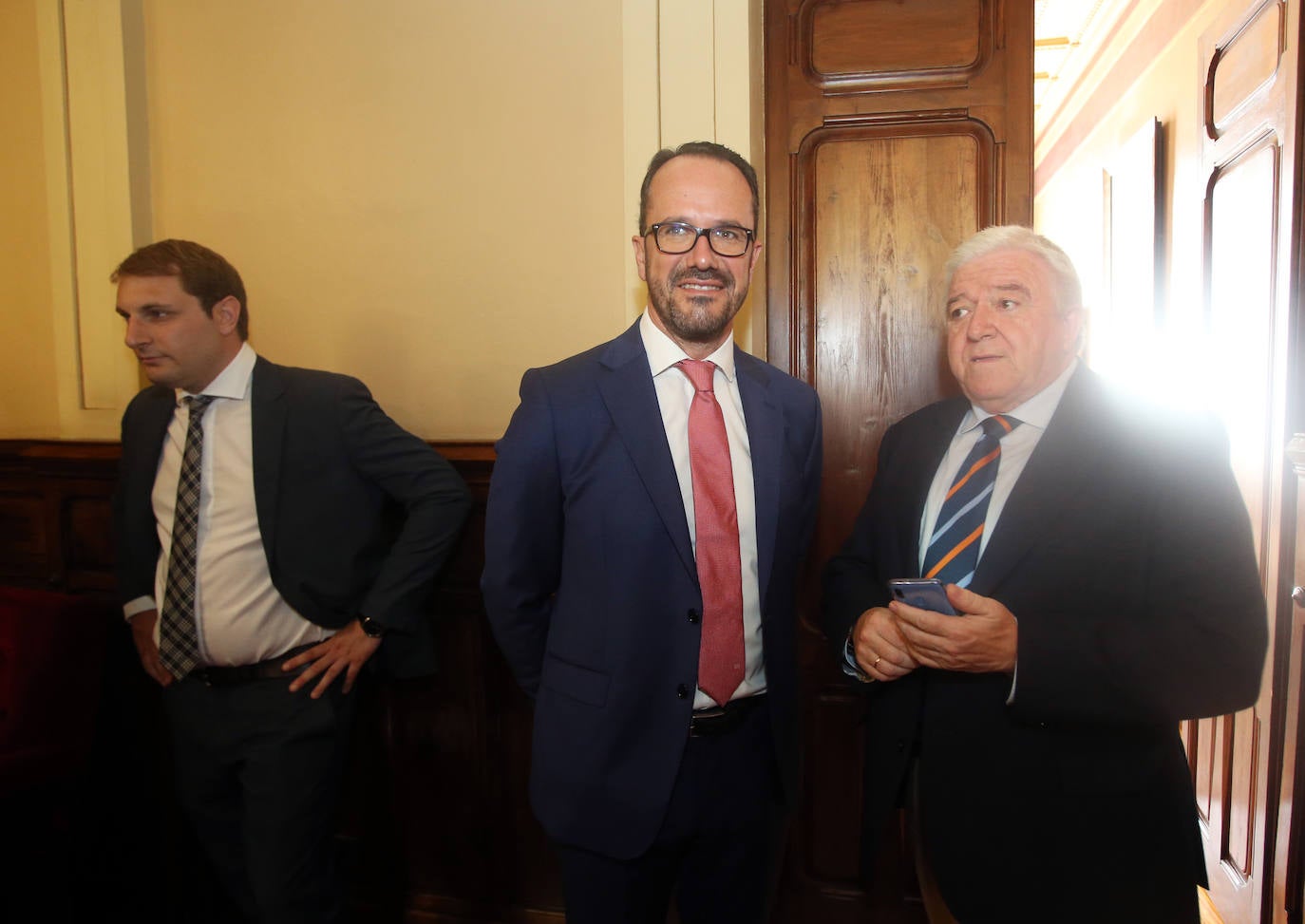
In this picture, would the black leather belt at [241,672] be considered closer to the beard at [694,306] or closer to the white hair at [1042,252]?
the beard at [694,306]

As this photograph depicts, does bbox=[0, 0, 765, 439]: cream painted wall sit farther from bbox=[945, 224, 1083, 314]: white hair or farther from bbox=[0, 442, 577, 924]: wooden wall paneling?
bbox=[945, 224, 1083, 314]: white hair

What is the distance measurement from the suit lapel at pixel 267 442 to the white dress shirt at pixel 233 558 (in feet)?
0.08

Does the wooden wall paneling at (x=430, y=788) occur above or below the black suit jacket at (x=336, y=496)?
below

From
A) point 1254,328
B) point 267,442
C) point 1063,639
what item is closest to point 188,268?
point 267,442

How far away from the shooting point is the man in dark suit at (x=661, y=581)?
4.61ft

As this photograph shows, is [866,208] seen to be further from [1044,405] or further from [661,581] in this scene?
[661,581]

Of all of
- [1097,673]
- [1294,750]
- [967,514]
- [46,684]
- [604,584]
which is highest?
[967,514]

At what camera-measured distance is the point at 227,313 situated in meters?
1.99

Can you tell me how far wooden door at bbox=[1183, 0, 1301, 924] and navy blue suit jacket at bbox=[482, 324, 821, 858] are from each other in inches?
66.7

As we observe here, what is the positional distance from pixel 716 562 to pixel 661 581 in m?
0.12

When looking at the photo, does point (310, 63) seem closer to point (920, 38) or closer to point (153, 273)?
point (153, 273)

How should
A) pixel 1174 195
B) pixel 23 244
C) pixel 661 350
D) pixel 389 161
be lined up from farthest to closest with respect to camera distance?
1. pixel 1174 195
2. pixel 23 244
3. pixel 389 161
4. pixel 661 350

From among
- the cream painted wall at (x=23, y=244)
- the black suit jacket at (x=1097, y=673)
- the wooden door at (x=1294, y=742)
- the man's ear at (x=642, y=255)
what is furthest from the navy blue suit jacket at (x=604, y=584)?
the cream painted wall at (x=23, y=244)

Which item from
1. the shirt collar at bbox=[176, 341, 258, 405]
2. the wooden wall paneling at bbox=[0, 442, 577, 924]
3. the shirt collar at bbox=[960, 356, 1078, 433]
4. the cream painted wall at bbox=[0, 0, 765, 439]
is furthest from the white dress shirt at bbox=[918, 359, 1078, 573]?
the shirt collar at bbox=[176, 341, 258, 405]
